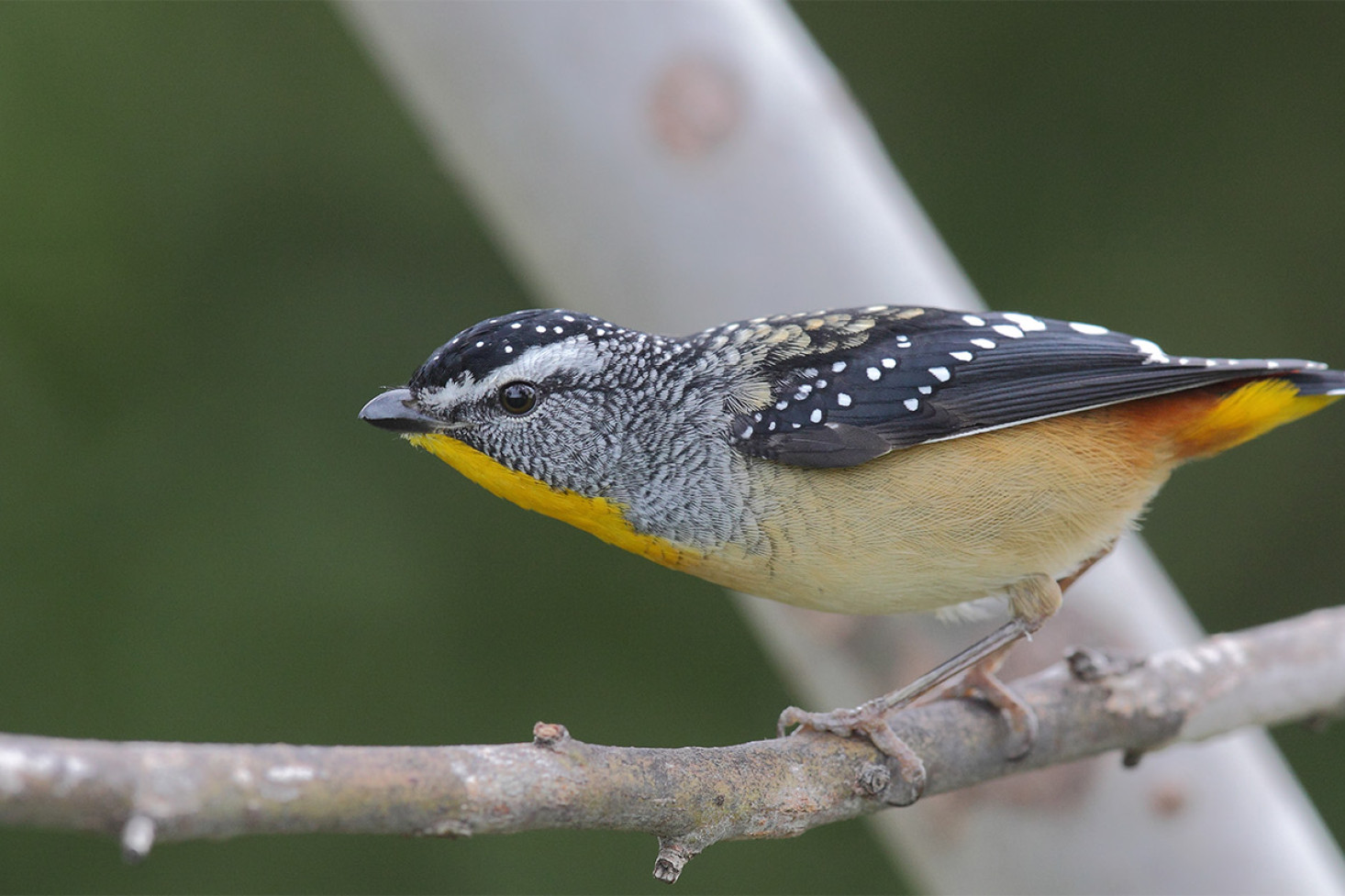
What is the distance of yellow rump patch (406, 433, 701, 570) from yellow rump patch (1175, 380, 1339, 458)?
5.38 feet

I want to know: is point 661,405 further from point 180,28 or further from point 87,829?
point 180,28

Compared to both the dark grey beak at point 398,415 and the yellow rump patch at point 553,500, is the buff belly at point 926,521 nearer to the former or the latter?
the yellow rump patch at point 553,500

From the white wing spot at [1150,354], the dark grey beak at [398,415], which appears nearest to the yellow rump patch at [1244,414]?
the white wing spot at [1150,354]

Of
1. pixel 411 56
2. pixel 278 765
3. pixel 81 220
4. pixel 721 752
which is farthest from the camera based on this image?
pixel 81 220

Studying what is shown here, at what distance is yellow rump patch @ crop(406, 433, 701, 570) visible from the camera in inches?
133

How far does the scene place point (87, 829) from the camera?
1.74 m

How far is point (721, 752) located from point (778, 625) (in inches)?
85.1

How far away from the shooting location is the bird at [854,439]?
10.9 feet

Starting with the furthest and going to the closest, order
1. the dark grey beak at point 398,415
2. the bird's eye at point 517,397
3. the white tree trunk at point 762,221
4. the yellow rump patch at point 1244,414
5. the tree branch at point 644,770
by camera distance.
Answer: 1. the white tree trunk at point 762,221
2. the yellow rump patch at point 1244,414
3. the bird's eye at point 517,397
4. the dark grey beak at point 398,415
5. the tree branch at point 644,770

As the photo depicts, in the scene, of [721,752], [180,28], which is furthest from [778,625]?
[180,28]

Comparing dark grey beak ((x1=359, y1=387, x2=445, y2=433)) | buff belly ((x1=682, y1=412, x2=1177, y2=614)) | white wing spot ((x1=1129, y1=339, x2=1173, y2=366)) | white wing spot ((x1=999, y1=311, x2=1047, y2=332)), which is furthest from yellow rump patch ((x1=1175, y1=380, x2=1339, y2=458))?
dark grey beak ((x1=359, y1=387, x2=445, y2=433))

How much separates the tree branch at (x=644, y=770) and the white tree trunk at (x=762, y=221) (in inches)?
20.5

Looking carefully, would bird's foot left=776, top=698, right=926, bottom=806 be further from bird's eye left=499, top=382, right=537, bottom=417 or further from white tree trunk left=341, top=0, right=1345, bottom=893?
white tree trunk left=341, top=0, right=1345, bottom=893

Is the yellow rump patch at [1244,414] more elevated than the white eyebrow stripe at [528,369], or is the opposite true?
the white eyebrow stripe at [528,369]
